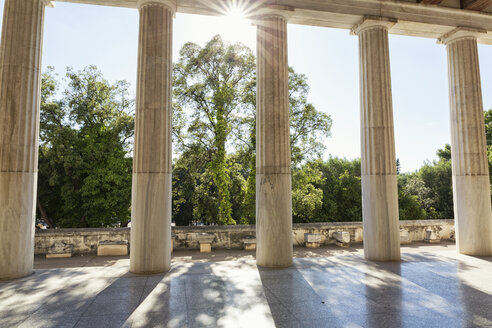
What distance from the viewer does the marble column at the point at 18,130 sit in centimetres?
1025

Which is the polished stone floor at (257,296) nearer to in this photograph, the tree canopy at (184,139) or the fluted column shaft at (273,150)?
the fluted column shaft at (273,150)

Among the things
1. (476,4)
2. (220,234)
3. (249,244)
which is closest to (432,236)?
(249,244)

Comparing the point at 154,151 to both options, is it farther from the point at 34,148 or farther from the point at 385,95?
the point at 385,95

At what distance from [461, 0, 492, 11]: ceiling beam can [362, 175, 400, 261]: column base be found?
9.85 metres

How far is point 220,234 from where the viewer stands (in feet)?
65.0

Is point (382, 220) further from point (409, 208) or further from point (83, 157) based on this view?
point (409, 208)

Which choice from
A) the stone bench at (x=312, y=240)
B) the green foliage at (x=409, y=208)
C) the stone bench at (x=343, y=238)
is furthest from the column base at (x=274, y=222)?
the green foliage at (x=409, y=208)

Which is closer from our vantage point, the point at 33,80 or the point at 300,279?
the point at 300,279

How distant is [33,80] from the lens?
1103cm

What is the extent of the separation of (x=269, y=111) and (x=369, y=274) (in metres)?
7.51

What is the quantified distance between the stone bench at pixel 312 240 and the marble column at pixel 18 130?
15.7 meters

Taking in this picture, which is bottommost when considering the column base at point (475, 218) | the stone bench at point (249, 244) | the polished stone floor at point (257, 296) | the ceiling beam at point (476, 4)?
the stone bench at point (249, 244)

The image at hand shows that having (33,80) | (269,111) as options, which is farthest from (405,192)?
(33,80)

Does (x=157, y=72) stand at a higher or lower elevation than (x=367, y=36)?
lower
